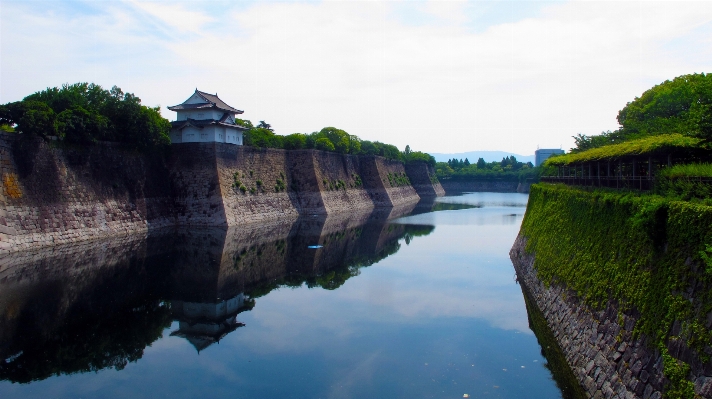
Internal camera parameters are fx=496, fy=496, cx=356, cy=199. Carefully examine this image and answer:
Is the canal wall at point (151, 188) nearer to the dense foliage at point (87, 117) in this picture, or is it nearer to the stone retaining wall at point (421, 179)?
the dense foliage at point (87, 117)

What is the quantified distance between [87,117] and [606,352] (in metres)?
25.1

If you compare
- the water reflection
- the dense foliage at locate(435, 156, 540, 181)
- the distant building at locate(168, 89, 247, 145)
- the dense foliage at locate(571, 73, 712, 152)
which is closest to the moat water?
the water reflection

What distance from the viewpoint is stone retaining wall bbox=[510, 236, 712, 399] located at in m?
6.34

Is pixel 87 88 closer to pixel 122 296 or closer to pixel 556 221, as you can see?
pixel 122 296

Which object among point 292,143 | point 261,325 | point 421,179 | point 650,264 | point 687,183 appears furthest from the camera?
point 421,179

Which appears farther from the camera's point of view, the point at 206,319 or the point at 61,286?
the point at 61,286

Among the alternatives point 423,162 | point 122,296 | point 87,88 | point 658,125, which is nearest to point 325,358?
point 122,296

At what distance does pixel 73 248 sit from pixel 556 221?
60.9ft

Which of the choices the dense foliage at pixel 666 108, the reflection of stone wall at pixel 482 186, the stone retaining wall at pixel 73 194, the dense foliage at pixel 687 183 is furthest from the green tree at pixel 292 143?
the reflection of stone wall at pixel 482 186

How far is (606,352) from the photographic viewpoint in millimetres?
7723

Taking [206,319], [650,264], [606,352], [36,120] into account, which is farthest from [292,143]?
[650,264]

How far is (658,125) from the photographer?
2178 centimetres

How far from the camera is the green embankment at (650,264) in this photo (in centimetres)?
585

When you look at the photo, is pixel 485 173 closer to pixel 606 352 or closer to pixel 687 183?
pixel 687 183
